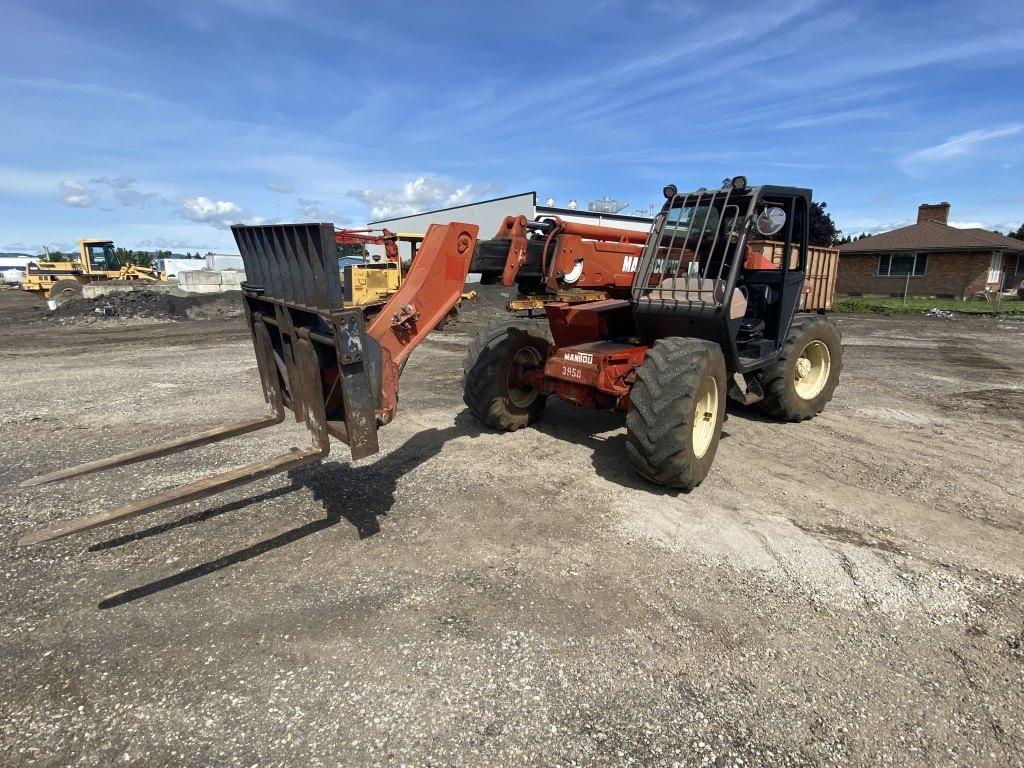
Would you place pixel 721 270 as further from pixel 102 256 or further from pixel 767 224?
pixel 102 256

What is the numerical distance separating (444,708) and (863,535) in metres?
3.28

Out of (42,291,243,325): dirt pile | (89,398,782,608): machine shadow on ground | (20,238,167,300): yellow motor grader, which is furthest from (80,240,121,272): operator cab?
(89,398,782,608): machine shadow on ground

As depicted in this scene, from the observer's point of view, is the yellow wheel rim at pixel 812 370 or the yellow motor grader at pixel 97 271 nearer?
the yellow wheel rim at pixel 812 370

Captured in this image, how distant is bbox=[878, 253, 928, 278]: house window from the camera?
Result: 101 ft

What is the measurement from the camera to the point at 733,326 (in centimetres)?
560

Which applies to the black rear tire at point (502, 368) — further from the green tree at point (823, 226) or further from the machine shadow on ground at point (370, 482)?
the green tree at point (823, 226)

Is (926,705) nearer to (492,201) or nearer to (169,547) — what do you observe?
(169,547)

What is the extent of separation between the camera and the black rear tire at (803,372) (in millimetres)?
6625

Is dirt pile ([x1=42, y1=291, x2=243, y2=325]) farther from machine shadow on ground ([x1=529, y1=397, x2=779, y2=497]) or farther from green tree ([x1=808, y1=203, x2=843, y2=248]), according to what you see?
green tree ([x1=808, y1=203, x2=843, y2=248])

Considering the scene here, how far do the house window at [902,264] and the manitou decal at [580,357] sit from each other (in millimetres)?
33248

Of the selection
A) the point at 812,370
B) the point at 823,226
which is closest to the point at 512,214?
the point at 823,226

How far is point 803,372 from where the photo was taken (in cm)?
722

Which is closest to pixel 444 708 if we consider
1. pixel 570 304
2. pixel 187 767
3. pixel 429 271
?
pixel 187 767

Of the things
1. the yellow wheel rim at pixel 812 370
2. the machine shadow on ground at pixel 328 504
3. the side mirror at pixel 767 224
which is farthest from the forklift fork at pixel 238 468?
the yellow wheel rim at pixel 812 370
